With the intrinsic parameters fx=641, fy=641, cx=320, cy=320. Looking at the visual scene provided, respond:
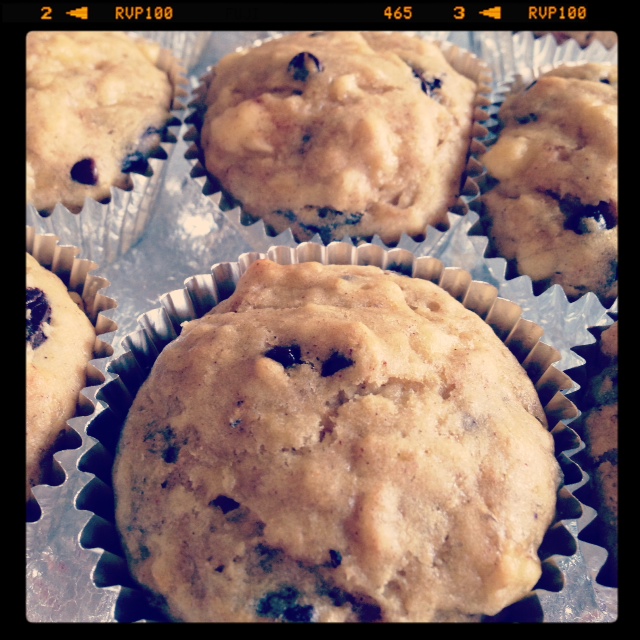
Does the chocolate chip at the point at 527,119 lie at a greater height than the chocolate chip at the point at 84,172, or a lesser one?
Result: greater

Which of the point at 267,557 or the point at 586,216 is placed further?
the point at 586,216

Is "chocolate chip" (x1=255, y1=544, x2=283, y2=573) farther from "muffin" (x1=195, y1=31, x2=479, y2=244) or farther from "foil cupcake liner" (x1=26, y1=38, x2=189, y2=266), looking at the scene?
"foil cupcake liner" (x1=26, y1=38, x2=189, y2=266)

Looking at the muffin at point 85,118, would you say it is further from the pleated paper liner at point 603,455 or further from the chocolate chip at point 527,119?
the pleated paper liner at point 603,455

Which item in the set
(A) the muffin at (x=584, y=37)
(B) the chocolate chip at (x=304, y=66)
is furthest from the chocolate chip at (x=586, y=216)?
(A) the muffin at (x=584, y=37)

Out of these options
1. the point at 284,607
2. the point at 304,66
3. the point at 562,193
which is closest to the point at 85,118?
the point at 304,66

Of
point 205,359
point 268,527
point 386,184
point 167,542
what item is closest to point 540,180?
point 386,184
